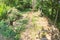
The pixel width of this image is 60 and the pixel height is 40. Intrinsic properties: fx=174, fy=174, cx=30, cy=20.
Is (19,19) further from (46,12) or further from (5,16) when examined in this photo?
(46,12)

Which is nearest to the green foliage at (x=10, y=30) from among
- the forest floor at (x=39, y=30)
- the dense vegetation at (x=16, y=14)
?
the dense vegetation at (x=16, y=14)

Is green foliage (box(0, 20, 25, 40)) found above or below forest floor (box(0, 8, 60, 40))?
above

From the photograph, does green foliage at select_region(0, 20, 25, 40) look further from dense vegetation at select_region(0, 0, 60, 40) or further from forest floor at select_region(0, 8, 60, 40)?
forest floor at select_region(0, 8, 60, 40)

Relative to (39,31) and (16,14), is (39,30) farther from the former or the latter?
(16,14)

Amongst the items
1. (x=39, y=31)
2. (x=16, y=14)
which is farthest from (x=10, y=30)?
(x=16, y=14)

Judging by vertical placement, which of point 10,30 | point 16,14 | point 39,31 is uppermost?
point 16,14

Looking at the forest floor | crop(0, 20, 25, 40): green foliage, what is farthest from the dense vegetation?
the forest floor

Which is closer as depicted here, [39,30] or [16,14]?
[39,30]

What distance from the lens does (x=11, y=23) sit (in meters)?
7.28

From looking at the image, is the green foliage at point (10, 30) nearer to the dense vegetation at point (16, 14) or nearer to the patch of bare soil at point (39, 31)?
the dense vegetation at point (16, 14)

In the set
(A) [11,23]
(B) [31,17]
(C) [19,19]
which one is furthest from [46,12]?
(A) [11,23]

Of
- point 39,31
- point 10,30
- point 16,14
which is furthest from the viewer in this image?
point 16,14

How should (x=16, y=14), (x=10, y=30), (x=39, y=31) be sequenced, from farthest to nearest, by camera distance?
(x=16, y=14) → (x=39, y=31) → (x=10, y=30)

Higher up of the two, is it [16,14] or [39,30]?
[16,14]
